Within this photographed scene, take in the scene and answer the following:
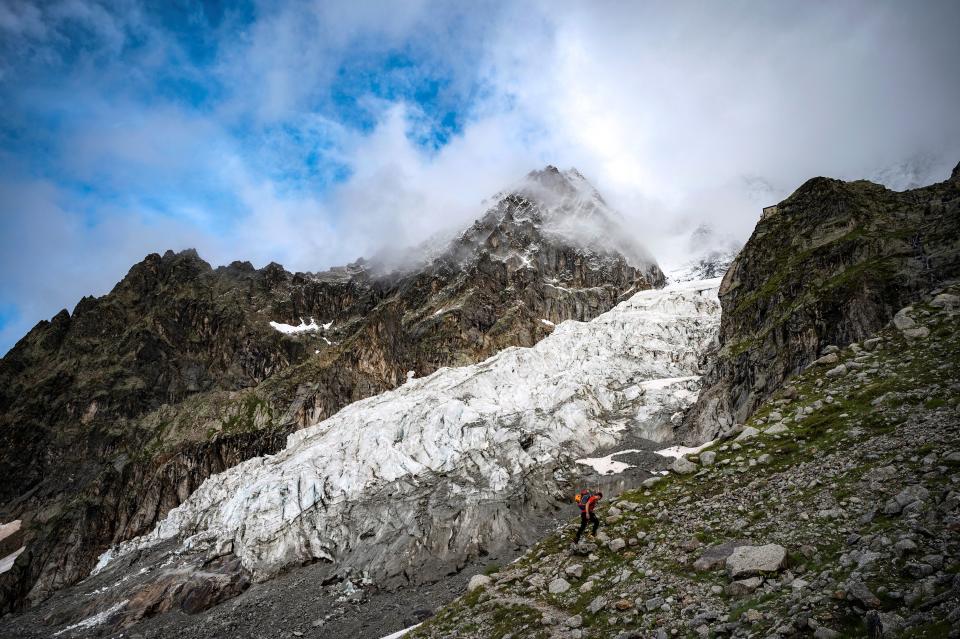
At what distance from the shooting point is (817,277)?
63.0m

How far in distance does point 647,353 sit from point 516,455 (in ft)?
163

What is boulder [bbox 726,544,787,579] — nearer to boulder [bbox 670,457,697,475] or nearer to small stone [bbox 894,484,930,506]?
small stone [bbox 894,484,930,506]

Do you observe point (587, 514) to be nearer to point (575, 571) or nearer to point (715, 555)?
point (575, 571)

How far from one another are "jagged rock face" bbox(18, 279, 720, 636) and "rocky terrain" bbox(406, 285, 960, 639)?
52.0m

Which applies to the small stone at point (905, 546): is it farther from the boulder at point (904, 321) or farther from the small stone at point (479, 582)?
the boulder at point (904, 321)

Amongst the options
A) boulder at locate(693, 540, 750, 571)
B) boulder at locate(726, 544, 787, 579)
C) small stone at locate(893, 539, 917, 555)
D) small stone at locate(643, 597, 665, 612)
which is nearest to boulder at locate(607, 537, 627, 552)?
boulder at locate(693, 540, 750, 571)

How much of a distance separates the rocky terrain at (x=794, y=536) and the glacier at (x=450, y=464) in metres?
52.3

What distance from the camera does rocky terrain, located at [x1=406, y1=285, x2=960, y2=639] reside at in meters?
9.72

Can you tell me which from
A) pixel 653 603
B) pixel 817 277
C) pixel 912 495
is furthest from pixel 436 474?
pixel 912 495

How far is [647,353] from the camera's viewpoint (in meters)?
119

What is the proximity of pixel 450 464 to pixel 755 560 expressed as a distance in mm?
80536

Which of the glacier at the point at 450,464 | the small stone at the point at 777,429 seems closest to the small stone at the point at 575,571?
the small stone at the point at 777,429

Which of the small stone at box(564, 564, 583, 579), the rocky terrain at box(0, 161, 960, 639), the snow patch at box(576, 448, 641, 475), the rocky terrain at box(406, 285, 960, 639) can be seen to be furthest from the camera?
the snow patch at box(576, 448, 641, 475)

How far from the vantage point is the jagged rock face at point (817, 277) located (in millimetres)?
48312
